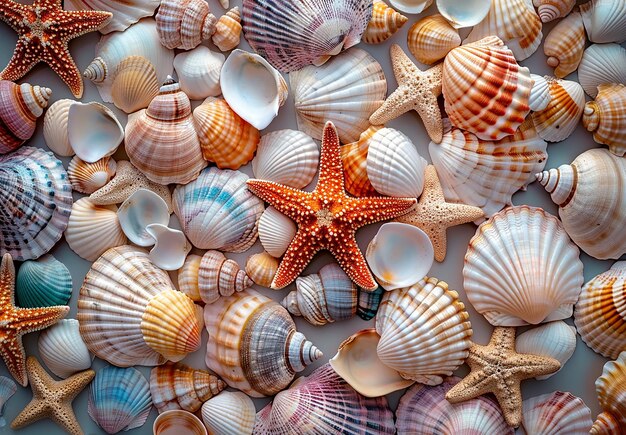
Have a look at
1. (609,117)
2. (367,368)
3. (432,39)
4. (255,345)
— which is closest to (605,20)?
(609,117)

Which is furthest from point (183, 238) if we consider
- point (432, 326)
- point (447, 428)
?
point (447, 428)

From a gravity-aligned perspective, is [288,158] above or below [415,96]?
below

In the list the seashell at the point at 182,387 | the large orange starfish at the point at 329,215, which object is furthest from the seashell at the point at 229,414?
the large orange starfish at the point at 329,215

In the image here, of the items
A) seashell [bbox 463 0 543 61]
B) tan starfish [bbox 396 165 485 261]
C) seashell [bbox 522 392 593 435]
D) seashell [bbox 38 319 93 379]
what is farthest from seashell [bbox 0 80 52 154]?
seashell [bbox 522 392 593 435]

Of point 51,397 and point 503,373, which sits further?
point 51,397

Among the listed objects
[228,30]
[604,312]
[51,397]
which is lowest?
[51,397]

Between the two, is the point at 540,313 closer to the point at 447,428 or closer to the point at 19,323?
the point at 447,428

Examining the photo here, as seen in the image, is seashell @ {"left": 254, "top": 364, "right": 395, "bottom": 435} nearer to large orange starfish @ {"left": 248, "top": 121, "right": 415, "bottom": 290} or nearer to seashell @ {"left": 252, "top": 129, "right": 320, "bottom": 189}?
large orange starfish @ {"left": 248, "top": 121, "right": 415, "bottom": 290}

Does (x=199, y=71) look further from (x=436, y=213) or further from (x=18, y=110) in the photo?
(x=436, y=213)
